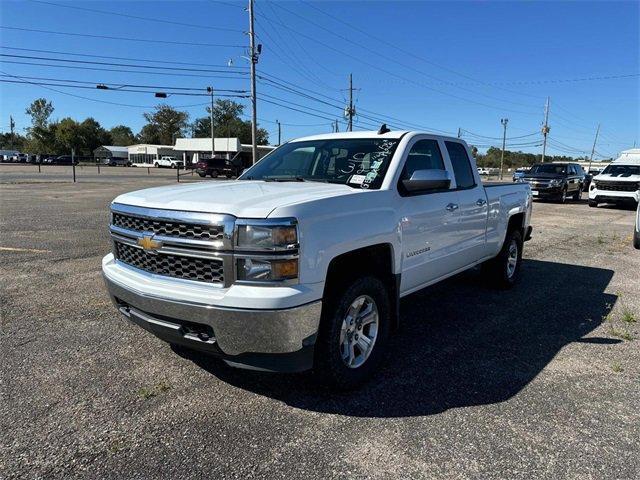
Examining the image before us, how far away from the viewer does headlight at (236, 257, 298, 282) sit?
2843 mm

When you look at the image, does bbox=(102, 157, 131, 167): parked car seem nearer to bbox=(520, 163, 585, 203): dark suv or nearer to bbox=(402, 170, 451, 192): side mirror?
bbox=(520, 163, 585, 203): dark suv

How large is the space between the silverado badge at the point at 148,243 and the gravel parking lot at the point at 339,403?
1022mm

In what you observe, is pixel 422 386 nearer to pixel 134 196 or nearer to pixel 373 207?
pixel 373 207

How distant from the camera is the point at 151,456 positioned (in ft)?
8.80

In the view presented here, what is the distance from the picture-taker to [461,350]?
428cm

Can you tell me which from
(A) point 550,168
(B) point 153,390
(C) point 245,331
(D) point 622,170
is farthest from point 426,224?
(A) point 550,168

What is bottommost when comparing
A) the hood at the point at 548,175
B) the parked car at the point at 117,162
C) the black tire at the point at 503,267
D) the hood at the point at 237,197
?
the black tire at the point at 503,267

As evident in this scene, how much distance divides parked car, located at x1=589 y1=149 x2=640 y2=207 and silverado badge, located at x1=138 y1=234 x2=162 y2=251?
19467mm

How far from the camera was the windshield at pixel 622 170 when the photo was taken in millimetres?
18578

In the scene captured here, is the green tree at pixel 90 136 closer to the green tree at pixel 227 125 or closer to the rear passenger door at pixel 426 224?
the green tree at pixel 227 125

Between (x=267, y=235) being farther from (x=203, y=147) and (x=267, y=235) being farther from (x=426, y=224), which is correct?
(x=203, y=147)

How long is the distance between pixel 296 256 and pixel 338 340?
2.45 feet

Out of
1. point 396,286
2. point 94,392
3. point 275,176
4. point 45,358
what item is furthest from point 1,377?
point 396,286

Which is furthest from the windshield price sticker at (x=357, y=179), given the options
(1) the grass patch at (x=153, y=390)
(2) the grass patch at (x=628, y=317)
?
(2) the grass patch at (x=628, y=317)
